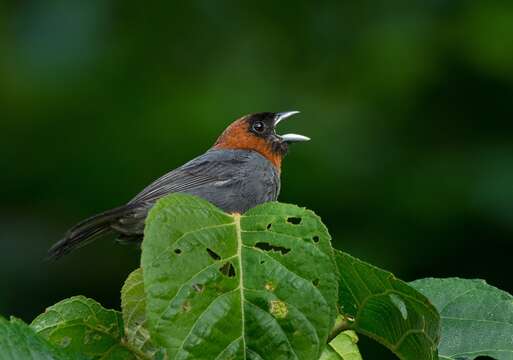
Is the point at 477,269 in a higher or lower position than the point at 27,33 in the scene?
lower

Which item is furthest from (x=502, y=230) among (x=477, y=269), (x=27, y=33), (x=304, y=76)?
(x=27, y=33)

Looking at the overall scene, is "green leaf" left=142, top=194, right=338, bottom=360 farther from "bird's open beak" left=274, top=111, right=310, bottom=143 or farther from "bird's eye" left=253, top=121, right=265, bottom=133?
"bird's eye" left=253, top=121, right=265, bottom=133

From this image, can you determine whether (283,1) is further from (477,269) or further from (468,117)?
(477,269)

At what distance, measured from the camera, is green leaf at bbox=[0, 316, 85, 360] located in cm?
203

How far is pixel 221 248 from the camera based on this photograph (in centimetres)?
236

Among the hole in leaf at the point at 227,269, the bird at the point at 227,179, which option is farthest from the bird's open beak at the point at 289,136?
the hole in leaf at the point at 227,269

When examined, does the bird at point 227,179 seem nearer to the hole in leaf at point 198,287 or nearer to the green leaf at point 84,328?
the green leaf at point 84,328

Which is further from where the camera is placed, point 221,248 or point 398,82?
point 398,82

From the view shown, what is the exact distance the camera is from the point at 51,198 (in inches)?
352

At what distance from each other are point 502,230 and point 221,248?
6327mm

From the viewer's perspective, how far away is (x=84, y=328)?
2.59 metres

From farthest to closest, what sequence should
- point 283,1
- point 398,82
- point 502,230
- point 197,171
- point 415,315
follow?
point 283,1, point 398,82, point 502,230, point 197,171, point 415,315

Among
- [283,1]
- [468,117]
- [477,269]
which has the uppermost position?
[283,1]

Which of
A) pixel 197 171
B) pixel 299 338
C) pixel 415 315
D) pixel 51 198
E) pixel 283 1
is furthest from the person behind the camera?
pixel 283 1
